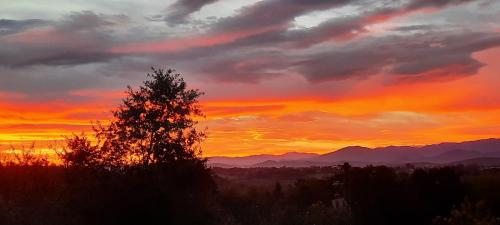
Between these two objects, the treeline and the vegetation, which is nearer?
the vegetation

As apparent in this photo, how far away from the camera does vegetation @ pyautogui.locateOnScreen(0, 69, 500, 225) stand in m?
18.2

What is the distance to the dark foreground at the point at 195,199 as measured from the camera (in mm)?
18109

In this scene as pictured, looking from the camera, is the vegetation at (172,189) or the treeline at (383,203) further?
the treeline at (383,203)

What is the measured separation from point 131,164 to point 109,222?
812 centimetres

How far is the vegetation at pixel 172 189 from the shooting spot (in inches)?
719

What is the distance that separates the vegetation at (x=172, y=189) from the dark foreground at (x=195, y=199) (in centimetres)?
4

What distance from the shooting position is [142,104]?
33875mm

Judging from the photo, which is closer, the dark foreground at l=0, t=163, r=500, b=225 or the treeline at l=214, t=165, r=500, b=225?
the dark foreground at l=0, t=163, r=500, b=225

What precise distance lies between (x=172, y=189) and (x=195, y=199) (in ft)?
2.57

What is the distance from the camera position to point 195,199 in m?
19.8

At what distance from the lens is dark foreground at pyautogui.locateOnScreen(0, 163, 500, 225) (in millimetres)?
18109

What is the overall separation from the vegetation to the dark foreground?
0.04 m

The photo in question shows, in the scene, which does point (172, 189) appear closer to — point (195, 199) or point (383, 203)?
point (195, 199)

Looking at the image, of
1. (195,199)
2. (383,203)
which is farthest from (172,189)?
(383,203)
